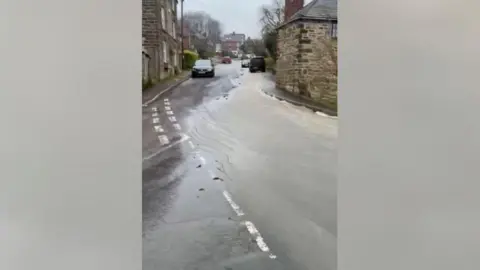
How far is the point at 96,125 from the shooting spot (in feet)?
5.63

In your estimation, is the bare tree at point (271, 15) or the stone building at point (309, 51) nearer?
the stone building at point (309, 51)

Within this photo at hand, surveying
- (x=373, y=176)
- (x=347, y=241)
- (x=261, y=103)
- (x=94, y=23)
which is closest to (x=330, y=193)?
(x=347, y=241)

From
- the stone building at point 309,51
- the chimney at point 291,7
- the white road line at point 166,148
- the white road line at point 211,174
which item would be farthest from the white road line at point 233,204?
the chimney at point 291,7

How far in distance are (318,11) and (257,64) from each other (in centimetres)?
49

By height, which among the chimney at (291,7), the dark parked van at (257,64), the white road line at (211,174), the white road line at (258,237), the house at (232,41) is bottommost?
the white road line at (258,237)

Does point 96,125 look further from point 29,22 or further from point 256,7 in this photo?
point 256,7

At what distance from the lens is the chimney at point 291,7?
272 cm

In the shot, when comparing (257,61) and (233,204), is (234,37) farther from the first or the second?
(233,204)

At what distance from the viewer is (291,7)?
2770 millimetres

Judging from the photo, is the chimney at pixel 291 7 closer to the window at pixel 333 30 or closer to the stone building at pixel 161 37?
the window at pixel 333 30

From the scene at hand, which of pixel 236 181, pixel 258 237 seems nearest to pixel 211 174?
pixel 236 181

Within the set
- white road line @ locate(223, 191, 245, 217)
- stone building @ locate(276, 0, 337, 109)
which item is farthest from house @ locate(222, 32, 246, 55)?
white road line @ locate(223, 191, 245, 217)

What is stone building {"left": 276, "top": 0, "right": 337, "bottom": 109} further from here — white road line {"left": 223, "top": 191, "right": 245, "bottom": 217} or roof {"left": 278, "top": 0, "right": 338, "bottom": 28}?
white road line {"left": 223, "top": 191, "right": 245, "bottom": 217}

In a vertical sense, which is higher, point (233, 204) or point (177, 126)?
point (177, 126)
